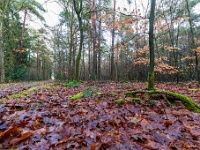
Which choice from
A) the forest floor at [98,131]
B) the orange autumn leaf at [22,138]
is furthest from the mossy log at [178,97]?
the orange autumn leaf at [22,138]

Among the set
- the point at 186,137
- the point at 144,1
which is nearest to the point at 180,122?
the point at 186,137

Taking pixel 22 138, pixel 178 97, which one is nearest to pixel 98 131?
pixel 22 138

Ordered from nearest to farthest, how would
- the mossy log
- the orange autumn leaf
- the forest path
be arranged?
the orange autumn leaf, the mossy log, the forest path

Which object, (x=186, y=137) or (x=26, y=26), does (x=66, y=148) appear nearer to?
(x=186, y=137)

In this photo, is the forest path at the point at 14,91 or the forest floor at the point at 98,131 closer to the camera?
the forest floor at the point at 98,131

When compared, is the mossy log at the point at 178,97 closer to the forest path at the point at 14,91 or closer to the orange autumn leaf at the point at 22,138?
the orange autumn leaf at the point at 22,138

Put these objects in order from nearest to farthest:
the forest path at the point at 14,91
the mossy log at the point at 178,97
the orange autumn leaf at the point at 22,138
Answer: the orange autumn leaf at the point at 22,138, the mossy log at the point at 178,97, the forest path at the point at 14,91

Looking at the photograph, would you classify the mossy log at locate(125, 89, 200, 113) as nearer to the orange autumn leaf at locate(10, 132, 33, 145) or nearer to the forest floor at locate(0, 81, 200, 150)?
the forest floor at locate(0, 81, 200, 150)

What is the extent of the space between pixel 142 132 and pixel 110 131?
48 cm

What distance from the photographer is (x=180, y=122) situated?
2.49 metres

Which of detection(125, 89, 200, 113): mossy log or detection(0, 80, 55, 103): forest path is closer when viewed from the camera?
detection(125, 89, 200, 113): mossy log

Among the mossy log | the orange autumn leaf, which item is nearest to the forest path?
the orange autumn leaf

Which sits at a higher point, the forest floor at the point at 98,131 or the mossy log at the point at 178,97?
the mossy log at the point at 178,97

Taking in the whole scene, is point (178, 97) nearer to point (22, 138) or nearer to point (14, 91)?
point (22, 138)
